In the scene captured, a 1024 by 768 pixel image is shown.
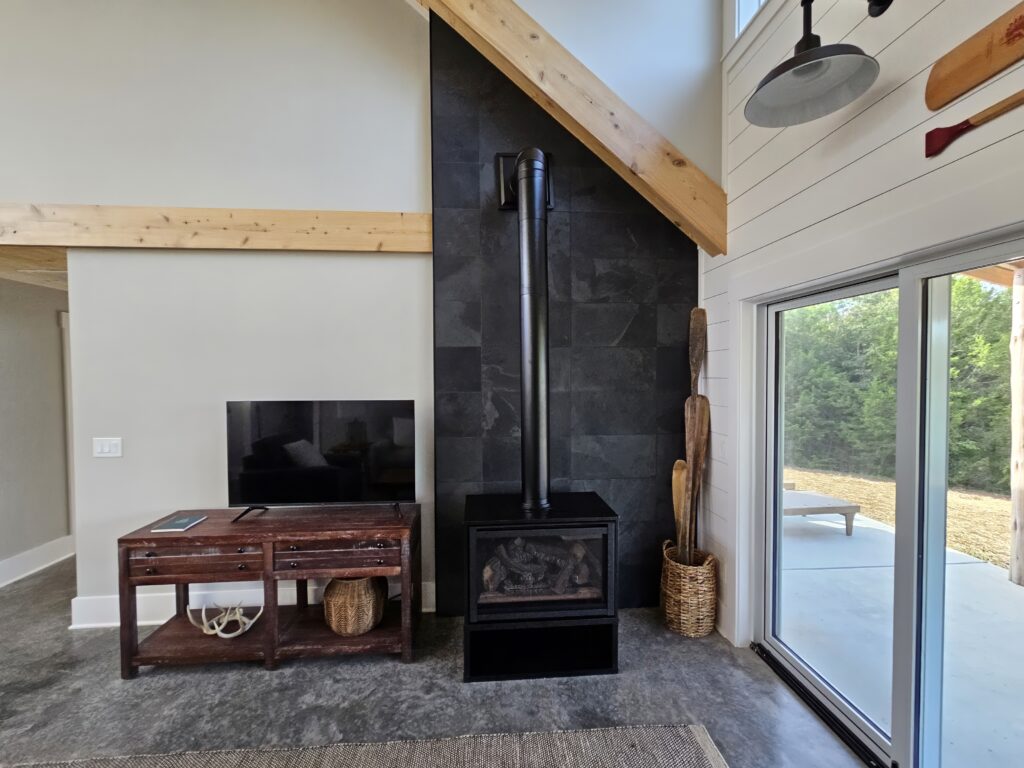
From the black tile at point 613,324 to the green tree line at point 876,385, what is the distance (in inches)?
30.5

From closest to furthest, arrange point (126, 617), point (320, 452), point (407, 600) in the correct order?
point (126, 617) → point (407, 600) → point (320, 452)

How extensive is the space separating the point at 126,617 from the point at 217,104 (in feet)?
9.55

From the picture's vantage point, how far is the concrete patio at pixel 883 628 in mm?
1375

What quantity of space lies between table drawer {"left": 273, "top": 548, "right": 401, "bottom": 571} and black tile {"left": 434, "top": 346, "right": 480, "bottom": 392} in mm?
984

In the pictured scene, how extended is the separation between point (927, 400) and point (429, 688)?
239 centimetres

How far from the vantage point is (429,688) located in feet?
7.16

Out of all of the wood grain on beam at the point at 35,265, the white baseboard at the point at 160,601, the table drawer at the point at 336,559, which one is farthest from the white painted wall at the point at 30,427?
the table drawer at the point at 336,559

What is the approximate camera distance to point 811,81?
4.99ft

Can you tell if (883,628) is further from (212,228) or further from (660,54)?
(212,228)

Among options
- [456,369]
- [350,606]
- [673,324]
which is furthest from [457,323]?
[350,606]

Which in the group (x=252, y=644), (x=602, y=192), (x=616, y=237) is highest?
(x=602, y=192)

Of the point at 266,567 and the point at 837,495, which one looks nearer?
the point at 837,495

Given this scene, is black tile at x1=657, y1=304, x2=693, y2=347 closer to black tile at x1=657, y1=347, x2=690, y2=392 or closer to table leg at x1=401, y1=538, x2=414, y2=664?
black tile at x1=657, y1=347, x2=690, y2=392

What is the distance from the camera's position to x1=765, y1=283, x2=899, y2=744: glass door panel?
1789mm
